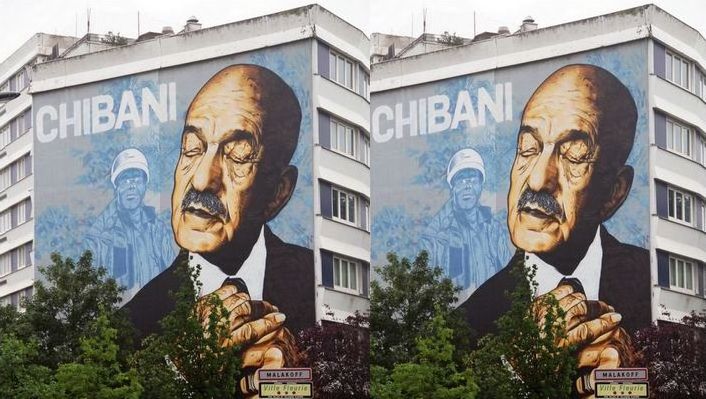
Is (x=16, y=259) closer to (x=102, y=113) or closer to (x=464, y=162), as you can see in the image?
(x=102, y=113)

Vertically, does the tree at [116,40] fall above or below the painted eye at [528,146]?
above

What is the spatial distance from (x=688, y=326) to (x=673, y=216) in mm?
3428

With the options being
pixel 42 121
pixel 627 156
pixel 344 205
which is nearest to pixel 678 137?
pixel 627 156

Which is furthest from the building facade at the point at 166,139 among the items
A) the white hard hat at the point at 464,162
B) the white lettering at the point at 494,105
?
the white lettering at the point at 494,105

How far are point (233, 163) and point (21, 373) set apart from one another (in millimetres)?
7834

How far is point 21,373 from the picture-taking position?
104 ft

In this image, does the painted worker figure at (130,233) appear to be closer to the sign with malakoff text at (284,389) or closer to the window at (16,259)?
the sign with malakoff text at (284,389)

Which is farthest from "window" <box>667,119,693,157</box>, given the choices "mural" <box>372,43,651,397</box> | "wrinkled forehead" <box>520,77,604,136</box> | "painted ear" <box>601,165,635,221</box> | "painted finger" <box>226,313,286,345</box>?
"painted finger" <box>226,313,286,345</box>

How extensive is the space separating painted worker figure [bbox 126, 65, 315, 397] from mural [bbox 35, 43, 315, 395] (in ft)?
0.09

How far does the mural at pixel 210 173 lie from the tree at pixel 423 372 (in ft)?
55.2

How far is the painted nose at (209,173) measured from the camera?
3456 cm

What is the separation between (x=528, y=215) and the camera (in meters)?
36.3

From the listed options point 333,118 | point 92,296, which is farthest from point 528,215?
point 92,296

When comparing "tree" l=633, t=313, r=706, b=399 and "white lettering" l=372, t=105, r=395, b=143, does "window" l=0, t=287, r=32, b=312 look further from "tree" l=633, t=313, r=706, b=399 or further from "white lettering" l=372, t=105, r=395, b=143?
"white lettering" l=372, t=105, r=395, b=143
